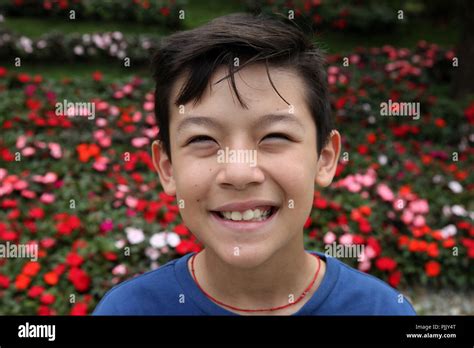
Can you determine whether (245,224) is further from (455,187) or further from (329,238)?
(455,187)

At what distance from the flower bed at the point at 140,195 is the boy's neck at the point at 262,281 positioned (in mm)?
1274

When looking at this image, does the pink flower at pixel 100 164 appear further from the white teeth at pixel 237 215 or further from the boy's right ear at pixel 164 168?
the white teeth at pixel 237 215

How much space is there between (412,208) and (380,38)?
14.0 ft

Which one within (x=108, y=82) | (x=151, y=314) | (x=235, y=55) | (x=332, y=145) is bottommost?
(x=151, y=314)

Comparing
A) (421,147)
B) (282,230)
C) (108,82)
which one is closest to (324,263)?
(282,230)

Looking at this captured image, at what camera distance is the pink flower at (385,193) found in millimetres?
3172

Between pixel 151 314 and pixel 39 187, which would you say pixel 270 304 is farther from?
pixel 39 187

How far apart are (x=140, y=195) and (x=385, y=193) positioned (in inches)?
56.2

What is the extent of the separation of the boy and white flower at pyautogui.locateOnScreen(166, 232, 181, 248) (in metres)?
1.29

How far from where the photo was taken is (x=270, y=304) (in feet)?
4.56

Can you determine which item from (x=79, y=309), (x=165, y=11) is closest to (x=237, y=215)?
(x=79, y=309)

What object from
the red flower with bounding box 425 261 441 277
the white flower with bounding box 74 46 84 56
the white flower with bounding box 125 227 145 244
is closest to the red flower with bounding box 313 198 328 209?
the red flower with bounding box 425 261 441 277

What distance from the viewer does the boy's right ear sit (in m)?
1.39

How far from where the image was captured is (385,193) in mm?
3188
